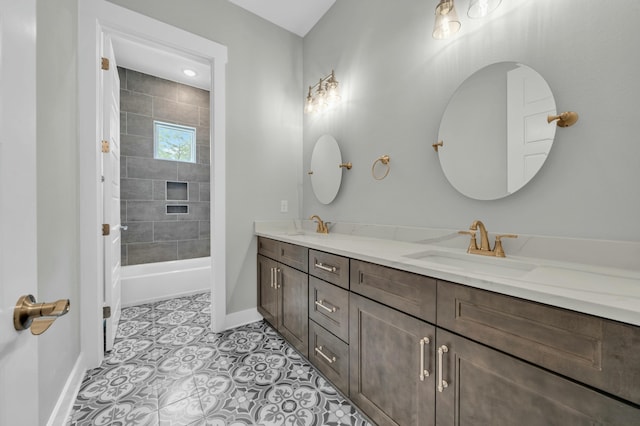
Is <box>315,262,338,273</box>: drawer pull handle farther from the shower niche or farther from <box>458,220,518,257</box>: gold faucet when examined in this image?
the shower niche

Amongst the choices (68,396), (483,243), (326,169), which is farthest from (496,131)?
(68,396)

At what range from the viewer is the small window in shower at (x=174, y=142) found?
10.8ft

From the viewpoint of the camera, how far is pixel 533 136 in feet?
3.60

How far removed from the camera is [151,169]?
3.25 meters

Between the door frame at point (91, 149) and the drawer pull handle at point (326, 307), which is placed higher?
the door frame at point (91, 149)

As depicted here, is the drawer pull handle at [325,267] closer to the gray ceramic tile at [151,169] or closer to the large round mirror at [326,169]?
the large round mirror at [326,169]

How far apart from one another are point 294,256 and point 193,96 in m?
3.10

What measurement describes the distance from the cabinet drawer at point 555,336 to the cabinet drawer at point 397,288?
0.28 feet

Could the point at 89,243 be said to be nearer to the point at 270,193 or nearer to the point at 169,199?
the point at 270,193

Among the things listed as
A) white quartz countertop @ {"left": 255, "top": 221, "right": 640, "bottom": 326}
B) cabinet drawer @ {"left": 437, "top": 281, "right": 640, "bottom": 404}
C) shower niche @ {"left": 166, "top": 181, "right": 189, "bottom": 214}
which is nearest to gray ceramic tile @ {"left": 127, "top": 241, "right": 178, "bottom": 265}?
shower niche @ {"left": 166, "top": 181, "right": 189, "bottom": 214}

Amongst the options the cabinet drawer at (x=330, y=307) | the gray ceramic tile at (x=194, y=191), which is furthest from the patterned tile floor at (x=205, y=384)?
the gray ceramic tile at (x=194, y=191)

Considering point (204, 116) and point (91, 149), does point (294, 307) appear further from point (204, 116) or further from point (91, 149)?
point (204, 116)

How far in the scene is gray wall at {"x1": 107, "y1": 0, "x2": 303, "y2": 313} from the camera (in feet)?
7.11

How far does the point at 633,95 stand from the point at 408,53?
1.09 metres
